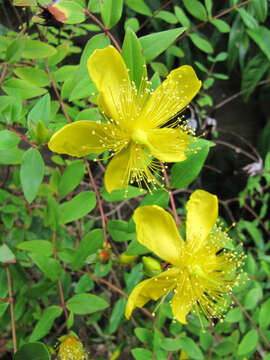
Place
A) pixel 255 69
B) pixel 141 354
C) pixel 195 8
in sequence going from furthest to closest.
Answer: pixel 255 69
pixel 195 8
pixel 141 354

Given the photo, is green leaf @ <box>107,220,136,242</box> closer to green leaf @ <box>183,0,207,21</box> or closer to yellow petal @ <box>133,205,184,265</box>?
yellow petal @ <box>133,205,184,265</box>

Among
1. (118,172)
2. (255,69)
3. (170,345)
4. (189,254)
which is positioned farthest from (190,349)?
(255,69)

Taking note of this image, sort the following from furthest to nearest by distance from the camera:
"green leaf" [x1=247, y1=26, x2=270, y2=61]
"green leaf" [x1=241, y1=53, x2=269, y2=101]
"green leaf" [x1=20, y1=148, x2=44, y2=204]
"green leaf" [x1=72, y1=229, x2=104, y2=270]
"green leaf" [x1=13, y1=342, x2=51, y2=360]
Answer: "green leaf" [x1=241, y1=53, x2=269, y2=101] < "green leaf" [x1=247, y1=26, x2=270, y2=61] < "green leaf" [x1=72, y1=229, x2=104, y2=270] < "green leaf" [x1=20, y1=148, x2=44, y2=204] < "green leaf" [x1=13, y1=342, x2=51, y2=360]

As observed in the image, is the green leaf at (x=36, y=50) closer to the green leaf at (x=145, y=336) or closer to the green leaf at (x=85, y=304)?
the green leaf at (x=85, y=304)

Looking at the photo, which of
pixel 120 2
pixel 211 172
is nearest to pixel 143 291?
pixel 120 2

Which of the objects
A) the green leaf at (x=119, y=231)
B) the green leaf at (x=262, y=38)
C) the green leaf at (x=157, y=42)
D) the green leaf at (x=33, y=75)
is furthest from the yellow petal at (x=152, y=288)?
the green leaf at (x=262, y=38)

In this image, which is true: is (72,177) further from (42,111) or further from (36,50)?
(36,50)

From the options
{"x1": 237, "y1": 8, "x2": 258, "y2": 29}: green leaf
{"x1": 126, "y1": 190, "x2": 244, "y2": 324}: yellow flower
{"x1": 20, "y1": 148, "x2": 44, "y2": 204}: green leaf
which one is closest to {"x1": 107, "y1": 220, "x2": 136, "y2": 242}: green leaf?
{"x1": 126, "y1": 190, "x2": 244, "y2": 324}: yellow flower
